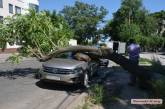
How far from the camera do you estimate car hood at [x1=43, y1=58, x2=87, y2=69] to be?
44.1ft

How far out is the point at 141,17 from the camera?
85.4m

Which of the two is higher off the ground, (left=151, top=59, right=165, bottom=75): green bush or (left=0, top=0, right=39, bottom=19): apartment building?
(left=0, top=0, right=39, bottom=19): apartment building

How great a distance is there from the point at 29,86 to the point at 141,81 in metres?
4.22

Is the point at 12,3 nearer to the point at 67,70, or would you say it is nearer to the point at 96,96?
the point at 67,70

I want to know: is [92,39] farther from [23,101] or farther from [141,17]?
[23,101]

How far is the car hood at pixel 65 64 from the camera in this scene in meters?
13.5

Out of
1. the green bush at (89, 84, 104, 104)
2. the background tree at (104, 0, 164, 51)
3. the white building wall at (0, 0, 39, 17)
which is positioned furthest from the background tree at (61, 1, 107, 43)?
the green bush at (89, 84, 104, 104)

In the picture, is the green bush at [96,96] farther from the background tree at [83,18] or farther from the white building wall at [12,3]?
the background tree at [83,18]

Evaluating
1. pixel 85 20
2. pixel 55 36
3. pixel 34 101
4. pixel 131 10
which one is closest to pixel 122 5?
pixel 131 10

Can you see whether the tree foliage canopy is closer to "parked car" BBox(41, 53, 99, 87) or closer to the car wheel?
"parked car" BBox(41, 53, 99, 87)

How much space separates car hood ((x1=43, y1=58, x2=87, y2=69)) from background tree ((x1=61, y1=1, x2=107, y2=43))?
65329 millimetres

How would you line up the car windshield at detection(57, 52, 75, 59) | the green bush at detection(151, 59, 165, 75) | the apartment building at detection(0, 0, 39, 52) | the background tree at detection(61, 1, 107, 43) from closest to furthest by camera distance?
the green bush at detection(151, 59, 165, 75) → the car windshield at detection(57, 52, 75, 59) → the apartment building at detection(0, 0, 39, 52) → the background tree at detection(61, 1, 107, 43)

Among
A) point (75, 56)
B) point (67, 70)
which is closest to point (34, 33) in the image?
point (75, 56)

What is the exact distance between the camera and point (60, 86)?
14469mm
